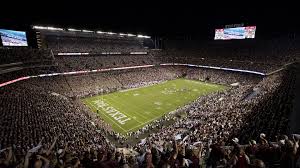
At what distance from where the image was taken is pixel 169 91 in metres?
40.1

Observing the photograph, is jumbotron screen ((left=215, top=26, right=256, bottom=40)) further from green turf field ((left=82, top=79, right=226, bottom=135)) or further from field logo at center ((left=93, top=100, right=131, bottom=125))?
field logo at center ((left=93, top=100, right=131, bottom=125))

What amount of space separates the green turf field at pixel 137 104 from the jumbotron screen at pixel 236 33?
20515 mm

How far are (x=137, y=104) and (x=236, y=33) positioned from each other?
39.1 m

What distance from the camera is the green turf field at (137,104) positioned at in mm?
24516

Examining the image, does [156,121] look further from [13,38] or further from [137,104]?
[13,38]

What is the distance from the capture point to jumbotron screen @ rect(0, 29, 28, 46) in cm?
3456

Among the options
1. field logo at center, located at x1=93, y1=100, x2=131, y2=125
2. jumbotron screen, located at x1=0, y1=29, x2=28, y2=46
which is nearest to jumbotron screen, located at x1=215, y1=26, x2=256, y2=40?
field logo at center, located at x1=93, y1=100, x2=131, y2=125

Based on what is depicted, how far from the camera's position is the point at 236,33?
171ft

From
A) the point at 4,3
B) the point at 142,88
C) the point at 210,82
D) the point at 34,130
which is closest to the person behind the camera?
the point at 34,130

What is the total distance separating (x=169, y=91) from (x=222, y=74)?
72.0 feet

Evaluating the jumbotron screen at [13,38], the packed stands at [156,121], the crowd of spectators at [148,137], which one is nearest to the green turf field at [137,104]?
the packed stands at [156,121]

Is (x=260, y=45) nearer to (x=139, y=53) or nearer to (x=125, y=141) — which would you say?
(x=139, y=53)

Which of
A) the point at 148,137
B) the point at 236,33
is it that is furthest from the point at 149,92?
the point at 236,33

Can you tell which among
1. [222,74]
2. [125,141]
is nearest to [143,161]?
[125,141]
